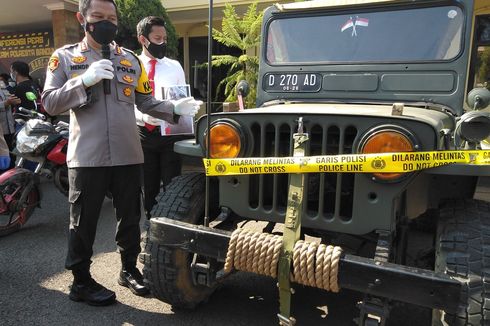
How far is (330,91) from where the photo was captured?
9.91 feet

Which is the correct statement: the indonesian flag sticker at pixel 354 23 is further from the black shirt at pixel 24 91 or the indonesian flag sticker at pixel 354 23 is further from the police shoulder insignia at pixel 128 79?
the black shirt at pixel 24 91

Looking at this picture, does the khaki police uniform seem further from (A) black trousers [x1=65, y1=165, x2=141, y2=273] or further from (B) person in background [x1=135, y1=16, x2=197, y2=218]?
(B) person in background [x1=135, y1=16, x2=197, y2=218]

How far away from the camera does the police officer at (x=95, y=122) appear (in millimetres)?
2547

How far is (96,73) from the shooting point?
2.41 m

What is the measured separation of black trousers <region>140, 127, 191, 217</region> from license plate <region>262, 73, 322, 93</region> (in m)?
0.86

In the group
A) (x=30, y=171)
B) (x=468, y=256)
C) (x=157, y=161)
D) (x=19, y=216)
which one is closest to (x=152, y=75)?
(x=157, y=161)

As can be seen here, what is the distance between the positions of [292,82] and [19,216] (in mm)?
3123

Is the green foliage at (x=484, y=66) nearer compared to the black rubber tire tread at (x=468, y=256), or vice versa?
the black rubber tire tread at (x=468, y=256)

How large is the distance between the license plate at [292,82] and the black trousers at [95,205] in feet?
3.91

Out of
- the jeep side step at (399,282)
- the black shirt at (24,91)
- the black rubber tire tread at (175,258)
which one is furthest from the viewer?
the black shirt at (24,91)

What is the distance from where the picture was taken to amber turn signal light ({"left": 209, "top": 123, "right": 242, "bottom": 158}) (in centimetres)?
224

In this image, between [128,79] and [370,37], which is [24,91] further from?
[370,37]

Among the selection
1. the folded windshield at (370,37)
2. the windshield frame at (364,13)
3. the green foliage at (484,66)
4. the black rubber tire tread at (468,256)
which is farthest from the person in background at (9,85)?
the green foliage at (484,66)

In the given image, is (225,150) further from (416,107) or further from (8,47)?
(8,47)
